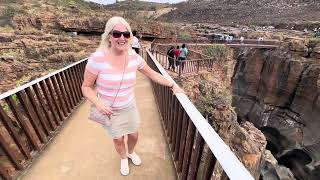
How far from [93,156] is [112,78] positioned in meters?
1.66

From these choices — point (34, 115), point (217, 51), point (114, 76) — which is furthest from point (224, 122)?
point (217, 51)

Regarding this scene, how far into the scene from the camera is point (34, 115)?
3.61m

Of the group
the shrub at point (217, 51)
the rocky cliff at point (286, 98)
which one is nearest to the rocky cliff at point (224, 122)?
the shrub at point (217, 51)

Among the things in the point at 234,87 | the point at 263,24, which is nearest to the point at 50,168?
the point at 234,87

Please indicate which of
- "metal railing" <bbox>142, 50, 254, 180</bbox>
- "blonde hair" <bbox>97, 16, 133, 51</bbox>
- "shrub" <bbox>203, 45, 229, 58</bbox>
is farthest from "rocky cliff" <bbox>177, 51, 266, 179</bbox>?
"shrub" <bbox>203, 45, 229, 58</bbox>

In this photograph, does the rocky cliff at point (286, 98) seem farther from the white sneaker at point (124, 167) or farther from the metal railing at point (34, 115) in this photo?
the white sneaker at point (124, 167)

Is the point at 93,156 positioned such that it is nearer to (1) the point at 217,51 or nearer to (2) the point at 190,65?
(2) the point at 190,65

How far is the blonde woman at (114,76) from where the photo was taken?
7.41ft

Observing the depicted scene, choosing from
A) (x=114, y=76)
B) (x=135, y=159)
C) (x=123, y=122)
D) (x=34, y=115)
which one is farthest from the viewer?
(x=34, y=115)

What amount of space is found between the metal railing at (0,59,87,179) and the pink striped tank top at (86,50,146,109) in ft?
4.44

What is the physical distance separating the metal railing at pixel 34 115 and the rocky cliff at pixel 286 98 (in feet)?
64.1

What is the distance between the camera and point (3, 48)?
12.4 metres

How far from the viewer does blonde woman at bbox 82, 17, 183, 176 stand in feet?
7.41

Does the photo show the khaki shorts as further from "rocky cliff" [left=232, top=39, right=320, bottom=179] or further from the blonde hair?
"rocky cliff" [left=232, top=39, right=320, bottom=179]
